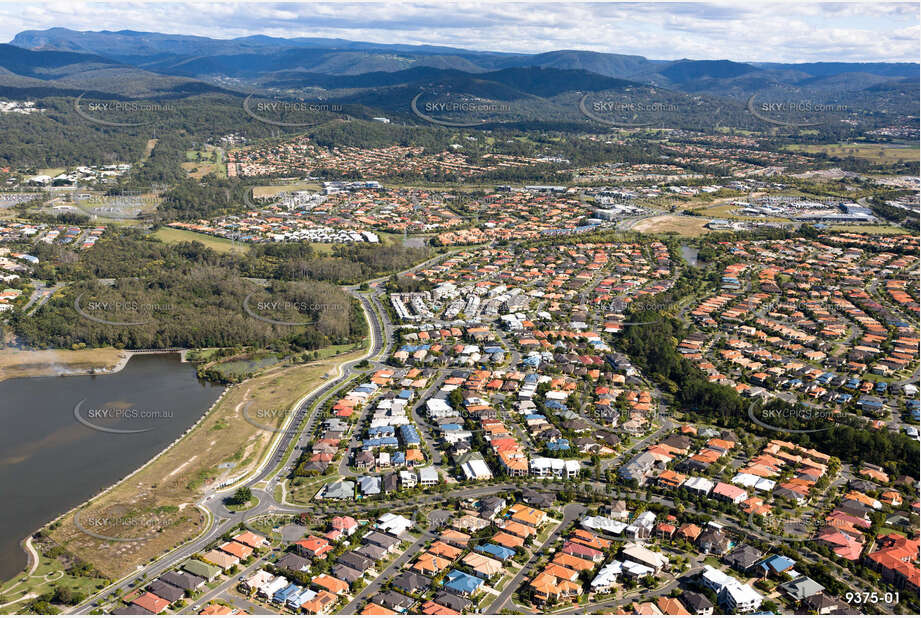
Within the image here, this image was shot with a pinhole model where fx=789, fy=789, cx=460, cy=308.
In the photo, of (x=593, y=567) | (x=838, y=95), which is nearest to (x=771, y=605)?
(x=593, y=567)

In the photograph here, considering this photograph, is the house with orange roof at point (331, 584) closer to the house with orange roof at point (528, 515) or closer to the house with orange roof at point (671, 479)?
the house with orange roof at point (528, 515)

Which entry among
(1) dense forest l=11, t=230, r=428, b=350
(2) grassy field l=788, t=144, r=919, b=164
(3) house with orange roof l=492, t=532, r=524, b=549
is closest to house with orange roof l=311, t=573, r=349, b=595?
(3) house with orange roof l=492, t=532, r=524, b=549

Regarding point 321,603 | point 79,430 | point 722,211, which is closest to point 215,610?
point 321,603

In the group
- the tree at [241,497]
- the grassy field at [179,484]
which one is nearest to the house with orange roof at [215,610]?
the grassy field at [179,484]

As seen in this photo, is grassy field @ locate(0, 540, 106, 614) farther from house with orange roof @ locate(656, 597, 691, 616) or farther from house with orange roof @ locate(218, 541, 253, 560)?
house with orange roof @ locate(656, 597, 691, 616)

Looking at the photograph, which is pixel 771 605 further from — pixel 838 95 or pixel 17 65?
pixel 17 65

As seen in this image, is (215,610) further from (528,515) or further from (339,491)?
(528,515)
